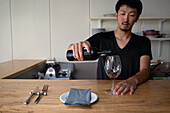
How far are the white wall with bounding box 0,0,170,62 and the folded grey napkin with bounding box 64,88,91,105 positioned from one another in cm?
181

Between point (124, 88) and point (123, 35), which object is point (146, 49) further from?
point (124, 88)

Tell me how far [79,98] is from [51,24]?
205 centimetres

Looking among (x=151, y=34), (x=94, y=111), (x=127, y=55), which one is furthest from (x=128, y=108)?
(x=151, y=34)

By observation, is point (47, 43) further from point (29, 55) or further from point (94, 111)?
point (94, 111)

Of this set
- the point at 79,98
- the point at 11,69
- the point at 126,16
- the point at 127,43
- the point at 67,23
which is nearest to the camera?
the point at 79,98

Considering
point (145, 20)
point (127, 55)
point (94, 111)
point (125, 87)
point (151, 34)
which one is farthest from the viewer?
point (145, 20)

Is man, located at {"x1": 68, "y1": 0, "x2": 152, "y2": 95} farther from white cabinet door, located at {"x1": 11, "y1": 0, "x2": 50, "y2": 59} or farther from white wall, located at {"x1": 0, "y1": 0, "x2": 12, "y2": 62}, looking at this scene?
white wall, located at {"x1": 0, "y1": 0, "x2": 12, "y2": 62}

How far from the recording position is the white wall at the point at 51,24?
7.74 ft

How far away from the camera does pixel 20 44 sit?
8.21 ft

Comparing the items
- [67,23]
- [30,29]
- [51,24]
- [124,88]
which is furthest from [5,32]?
[124,88]

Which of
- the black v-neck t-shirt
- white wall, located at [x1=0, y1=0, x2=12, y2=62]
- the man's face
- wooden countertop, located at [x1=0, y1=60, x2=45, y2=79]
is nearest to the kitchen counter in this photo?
wooden countertop, located at [x1=0, y1=60, x2=45, y2=79]

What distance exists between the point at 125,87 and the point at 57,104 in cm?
37

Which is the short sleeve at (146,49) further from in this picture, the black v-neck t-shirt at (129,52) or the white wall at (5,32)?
the white wall at (5,32)

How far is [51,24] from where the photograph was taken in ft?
8.00
